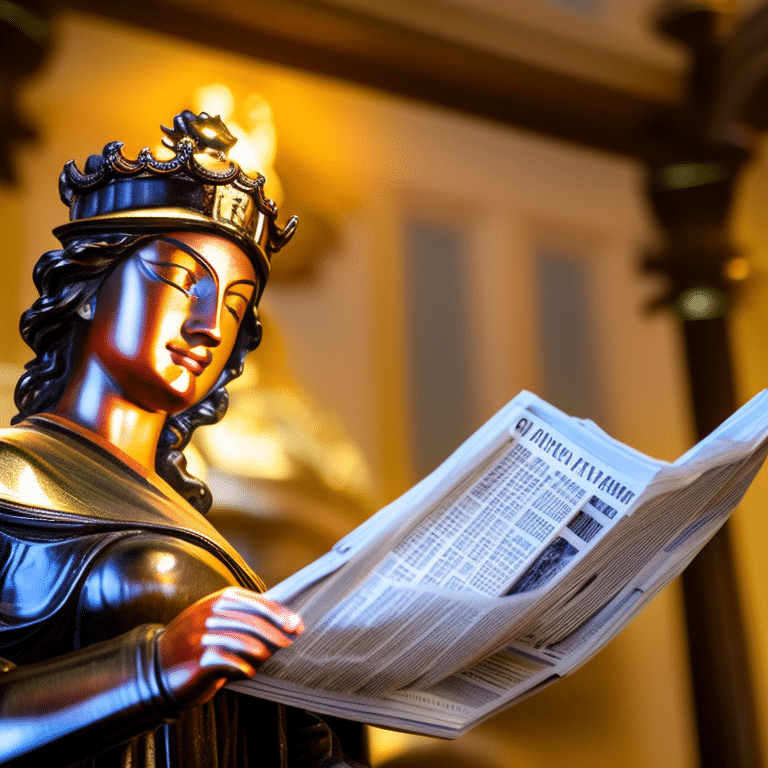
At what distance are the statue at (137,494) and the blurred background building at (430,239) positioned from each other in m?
1.06

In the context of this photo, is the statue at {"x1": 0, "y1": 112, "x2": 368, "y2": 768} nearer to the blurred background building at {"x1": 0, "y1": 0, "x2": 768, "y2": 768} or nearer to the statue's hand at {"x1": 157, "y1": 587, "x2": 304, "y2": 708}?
the statue's hand at {"x1": 157, "y1": 587, "x2": 304, "y2": 708}

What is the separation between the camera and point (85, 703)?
72cm

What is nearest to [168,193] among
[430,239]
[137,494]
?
[137,494]

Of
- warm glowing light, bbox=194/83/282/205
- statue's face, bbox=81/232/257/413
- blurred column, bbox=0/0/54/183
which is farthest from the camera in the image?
warm glowing light, bbox=194/83/282/205

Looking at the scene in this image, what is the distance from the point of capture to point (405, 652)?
2.60 ft

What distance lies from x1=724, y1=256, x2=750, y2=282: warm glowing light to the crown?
7.04 ft

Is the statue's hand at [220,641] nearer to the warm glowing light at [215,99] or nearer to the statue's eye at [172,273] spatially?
the statue's eye at [172,273]

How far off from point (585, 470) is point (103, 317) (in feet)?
1.42

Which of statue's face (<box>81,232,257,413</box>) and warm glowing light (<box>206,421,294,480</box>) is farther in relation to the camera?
warm glowing light (<box>206,421,294,480</box>)

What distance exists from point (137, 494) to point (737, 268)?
233 centimetres

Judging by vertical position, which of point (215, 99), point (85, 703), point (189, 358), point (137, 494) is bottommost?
point (85, 703)

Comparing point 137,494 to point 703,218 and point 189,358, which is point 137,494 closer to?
point 189,358

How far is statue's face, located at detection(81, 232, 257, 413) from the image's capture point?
3.13 feet

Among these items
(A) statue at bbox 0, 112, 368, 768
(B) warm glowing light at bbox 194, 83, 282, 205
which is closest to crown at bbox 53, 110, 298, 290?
(A) statue at bbox 0, 112, 368, 768
